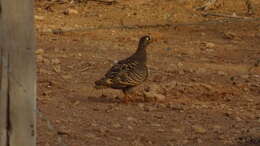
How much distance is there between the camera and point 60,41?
38.6 ft

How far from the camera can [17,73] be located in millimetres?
3670

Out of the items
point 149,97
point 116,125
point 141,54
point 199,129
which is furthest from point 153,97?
point 199,129

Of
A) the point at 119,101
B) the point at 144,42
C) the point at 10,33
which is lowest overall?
the point at 119,101

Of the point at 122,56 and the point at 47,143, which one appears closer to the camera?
the point at 47,143

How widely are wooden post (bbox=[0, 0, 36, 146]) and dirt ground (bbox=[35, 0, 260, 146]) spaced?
18 cm

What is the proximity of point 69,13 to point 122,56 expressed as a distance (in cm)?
353

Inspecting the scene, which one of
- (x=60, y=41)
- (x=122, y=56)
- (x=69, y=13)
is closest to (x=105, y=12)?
(x=69, y=13)

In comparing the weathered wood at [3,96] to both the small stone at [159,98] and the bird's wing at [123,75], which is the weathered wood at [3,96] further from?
the small stone at [159,98]

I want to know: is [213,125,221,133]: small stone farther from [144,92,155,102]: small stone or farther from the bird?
the bird

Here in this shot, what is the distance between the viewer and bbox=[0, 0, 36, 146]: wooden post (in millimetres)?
3625

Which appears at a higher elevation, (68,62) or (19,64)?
(19,64)

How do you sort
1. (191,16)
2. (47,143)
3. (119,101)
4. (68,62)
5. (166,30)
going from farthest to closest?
1. (191,16)
2. (166,30)
3. (68,62)
4. (119,101)
5. (47,143)

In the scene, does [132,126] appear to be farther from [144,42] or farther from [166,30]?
[166,30]

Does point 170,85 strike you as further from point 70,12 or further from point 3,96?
point 70,12
